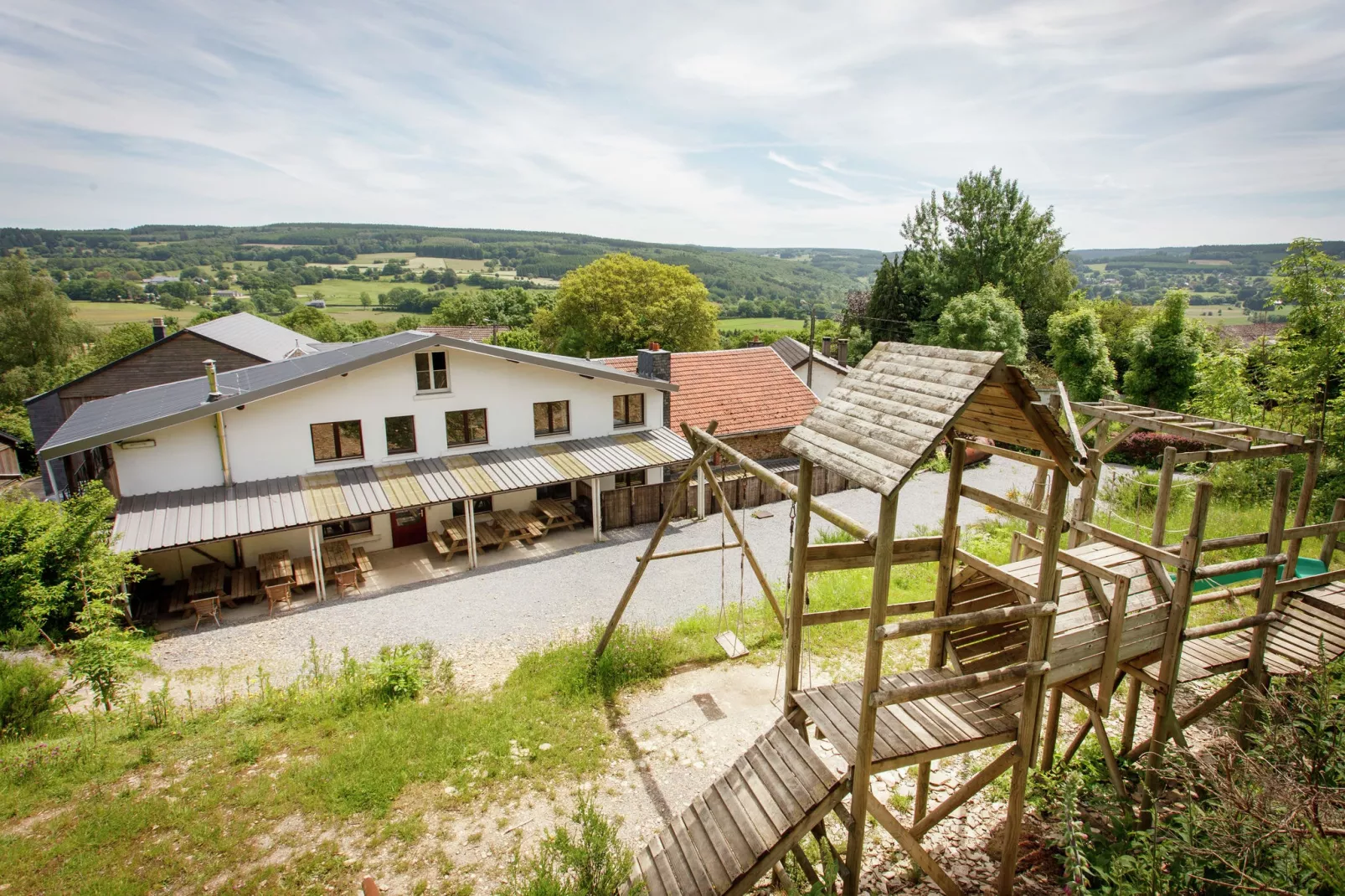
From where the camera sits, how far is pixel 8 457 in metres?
31.2

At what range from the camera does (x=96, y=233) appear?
187m

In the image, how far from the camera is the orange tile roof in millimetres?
25328

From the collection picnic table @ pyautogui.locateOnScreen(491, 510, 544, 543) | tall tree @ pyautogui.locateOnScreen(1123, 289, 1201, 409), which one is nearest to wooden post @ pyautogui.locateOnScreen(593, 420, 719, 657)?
picnic table @ pyautogui.locateOnScreen(491, 510, 544, 543)

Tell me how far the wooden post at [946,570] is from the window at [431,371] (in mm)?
15107

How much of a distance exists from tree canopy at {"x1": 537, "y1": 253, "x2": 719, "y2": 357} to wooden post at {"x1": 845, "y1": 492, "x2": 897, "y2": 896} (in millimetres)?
43691

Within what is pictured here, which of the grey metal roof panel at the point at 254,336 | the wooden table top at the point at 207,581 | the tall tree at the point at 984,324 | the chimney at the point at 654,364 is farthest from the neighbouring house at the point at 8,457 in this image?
the tall tree at the point at 984,324

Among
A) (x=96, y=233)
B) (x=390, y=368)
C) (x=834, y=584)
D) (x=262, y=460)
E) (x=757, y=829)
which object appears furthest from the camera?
(x=96, y=233)

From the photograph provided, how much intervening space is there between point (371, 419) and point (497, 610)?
6.89 m

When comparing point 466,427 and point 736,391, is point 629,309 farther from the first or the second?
point 466,427

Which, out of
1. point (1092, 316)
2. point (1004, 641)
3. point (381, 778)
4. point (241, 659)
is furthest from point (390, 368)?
point (1092, 316)

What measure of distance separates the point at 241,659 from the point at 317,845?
744cm

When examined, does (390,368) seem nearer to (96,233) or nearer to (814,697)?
(814,697)

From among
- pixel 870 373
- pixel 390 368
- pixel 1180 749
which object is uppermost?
pixel 870 373

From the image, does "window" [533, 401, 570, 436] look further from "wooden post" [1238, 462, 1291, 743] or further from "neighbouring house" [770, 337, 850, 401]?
"wooden post" [1238, 462, 1291, 743]
